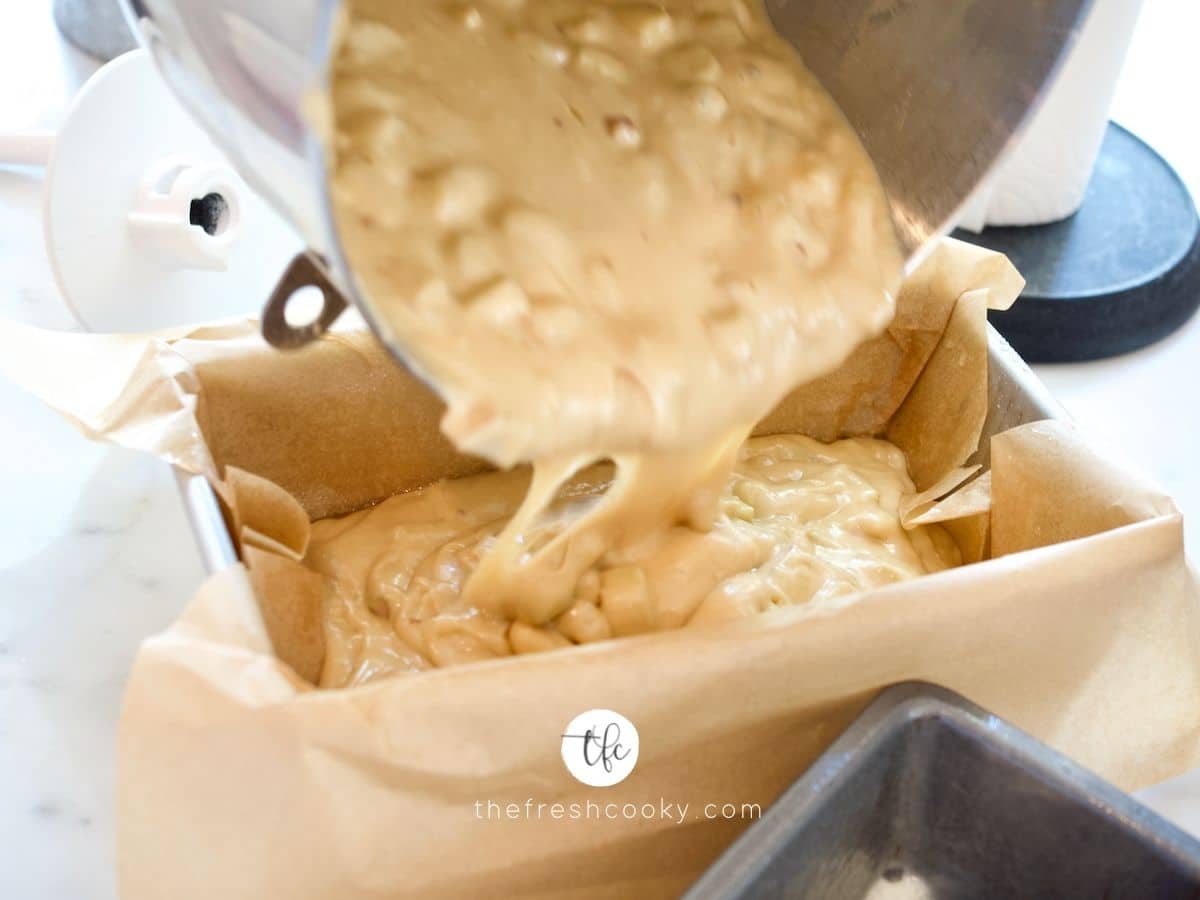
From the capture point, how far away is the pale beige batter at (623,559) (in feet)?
3.03

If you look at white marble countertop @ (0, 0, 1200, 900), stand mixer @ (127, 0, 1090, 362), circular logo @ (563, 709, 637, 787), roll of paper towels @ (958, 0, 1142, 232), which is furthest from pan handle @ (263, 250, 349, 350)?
roll of paper towels @ (958, 0, 1142, 232)

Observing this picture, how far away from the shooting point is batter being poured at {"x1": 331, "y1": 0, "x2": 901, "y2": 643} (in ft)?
2.22

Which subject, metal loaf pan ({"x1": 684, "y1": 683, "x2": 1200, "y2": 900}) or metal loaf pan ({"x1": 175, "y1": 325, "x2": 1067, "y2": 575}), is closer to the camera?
metal loaf pan ({"x1": 684, "y1": 683, "x2": 1200, "y2": 900})

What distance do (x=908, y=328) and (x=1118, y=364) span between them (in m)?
0.31

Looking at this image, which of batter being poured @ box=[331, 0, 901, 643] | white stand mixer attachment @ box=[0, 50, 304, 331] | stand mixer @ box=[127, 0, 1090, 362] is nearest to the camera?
stand mixer @ box=[127, 0, 1090, 362]

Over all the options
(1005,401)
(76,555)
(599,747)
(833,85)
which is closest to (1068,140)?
(1005,401)

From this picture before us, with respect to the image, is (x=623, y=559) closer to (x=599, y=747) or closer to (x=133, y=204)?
(x=599, y=747)

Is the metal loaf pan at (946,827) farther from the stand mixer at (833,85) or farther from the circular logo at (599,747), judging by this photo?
the stand mixer at (833,85)

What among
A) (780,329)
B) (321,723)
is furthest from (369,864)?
(780,329)

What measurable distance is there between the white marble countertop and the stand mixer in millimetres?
286

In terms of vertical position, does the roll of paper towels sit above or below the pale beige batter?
above

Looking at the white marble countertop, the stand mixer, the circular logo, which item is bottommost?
the white marble countertop

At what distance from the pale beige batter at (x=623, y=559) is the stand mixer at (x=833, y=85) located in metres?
0.24

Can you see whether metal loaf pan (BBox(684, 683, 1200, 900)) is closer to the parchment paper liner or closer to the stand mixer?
the parchment paper liner
